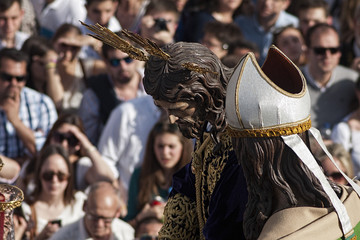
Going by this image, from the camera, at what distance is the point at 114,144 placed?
7289mm

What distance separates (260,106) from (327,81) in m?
4.88

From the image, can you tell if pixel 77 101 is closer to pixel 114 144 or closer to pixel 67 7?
pixel 114 144

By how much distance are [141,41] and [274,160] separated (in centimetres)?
75

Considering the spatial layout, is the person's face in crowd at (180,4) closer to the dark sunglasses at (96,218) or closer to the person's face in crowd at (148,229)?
the person's face in crowd at (148,229)

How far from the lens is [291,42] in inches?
327

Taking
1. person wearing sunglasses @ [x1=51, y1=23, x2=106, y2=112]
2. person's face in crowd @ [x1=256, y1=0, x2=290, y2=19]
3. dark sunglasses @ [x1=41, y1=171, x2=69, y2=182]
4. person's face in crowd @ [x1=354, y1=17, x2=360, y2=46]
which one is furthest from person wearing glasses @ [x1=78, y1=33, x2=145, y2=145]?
person's face in crowd @ [x1=354, y1=17, x2=360, y2=46]

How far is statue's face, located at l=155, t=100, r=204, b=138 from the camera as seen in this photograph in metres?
3.60

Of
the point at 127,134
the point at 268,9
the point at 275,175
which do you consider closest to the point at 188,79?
the point at 275,175

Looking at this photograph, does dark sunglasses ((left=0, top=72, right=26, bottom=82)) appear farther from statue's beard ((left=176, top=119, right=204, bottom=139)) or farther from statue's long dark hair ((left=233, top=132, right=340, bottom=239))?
statue's long dark hair ((left=233, top=132, right=340, bottom=239))

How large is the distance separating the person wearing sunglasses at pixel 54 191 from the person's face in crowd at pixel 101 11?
214 centimetres

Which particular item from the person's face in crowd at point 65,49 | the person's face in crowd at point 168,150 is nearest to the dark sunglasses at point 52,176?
the person's face in crowd at point 168,150

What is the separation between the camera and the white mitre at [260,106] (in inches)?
126

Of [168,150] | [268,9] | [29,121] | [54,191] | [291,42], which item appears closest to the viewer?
[54,191]

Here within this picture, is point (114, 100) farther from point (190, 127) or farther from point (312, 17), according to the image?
point (190, 127)
